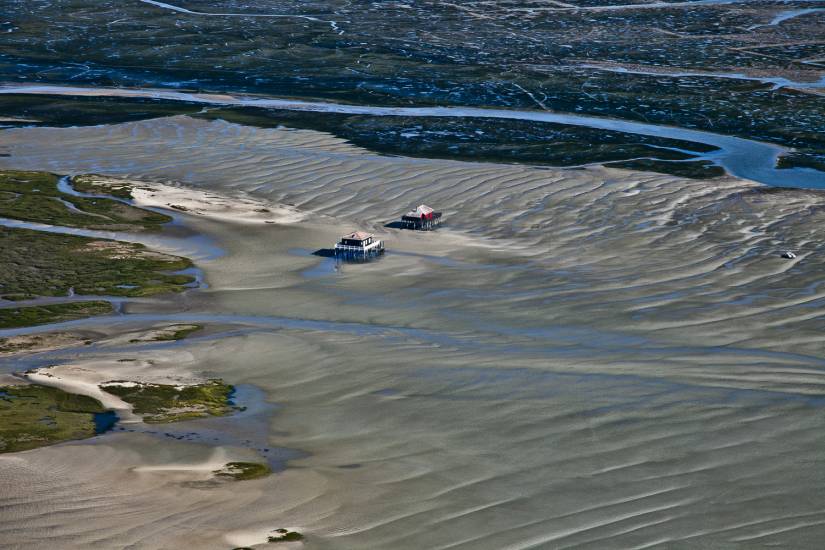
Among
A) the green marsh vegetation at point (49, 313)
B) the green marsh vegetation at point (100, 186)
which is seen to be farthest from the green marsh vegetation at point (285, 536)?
the green marsh vegetation at point (100, 186)

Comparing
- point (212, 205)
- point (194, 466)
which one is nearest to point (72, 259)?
point (212, 205)

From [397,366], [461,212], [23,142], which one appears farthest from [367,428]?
[23,142]

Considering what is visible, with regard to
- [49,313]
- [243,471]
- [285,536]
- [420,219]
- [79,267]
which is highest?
[420,219]

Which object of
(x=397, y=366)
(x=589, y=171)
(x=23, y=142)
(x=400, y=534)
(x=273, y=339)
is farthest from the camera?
(x=23, y=142)

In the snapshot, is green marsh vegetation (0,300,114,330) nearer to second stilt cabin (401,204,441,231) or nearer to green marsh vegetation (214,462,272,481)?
green marsh vegetation (214,462,272,481)

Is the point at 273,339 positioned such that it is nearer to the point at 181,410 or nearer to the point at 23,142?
the point at 181,410

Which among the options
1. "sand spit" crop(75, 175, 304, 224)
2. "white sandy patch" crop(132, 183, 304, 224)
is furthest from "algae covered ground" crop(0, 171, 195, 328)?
"white sandy patch" crop(132, 183, 304, 224)

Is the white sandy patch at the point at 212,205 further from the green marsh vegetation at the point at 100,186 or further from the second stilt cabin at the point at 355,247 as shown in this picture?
the second stilt cabin at the point at 355,247

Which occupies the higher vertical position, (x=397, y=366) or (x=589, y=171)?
(x=589, y=171)

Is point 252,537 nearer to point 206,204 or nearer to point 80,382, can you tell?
point 80,382
